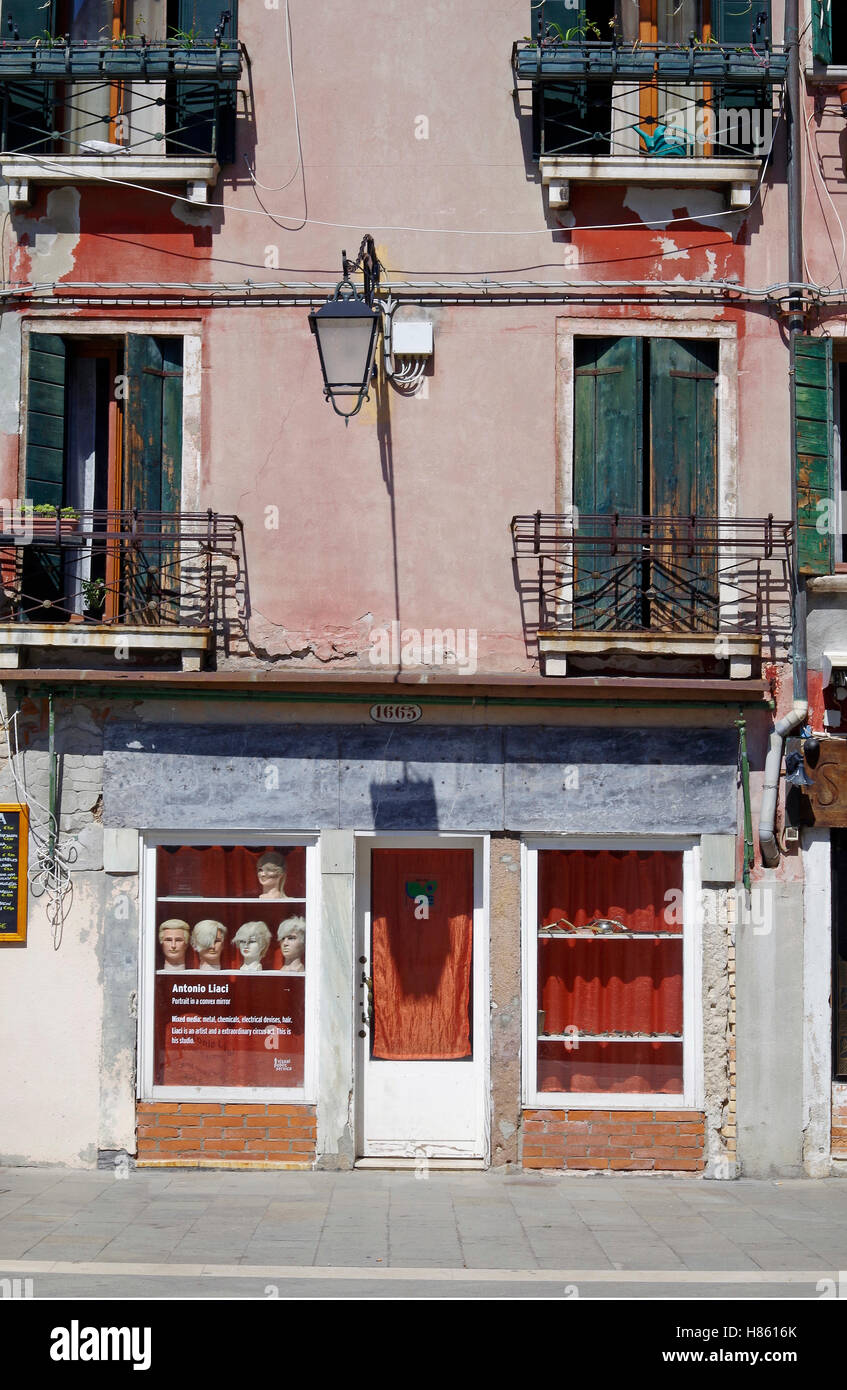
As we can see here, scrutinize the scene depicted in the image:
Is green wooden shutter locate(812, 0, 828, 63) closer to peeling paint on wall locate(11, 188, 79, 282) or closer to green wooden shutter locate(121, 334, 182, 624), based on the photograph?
green wooden shutter locate(121, 334, 182, 624)

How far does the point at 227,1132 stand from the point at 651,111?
7.91 m

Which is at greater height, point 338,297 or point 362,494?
point 338,297

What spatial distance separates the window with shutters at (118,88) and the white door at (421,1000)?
5.08 meters

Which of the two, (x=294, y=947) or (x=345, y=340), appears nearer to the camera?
(x=345, y=340)

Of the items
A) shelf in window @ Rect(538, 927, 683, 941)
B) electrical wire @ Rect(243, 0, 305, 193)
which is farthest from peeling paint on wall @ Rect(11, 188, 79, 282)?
shelf in window @ Rect(538, 927, 683, 941)

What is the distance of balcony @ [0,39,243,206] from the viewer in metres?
9.91

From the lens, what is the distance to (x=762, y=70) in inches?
394

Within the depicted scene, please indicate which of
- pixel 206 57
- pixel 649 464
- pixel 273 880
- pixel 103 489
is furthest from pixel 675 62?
pixel 273 880

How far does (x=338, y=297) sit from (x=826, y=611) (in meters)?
4.06

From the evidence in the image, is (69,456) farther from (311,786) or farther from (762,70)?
(762,70)

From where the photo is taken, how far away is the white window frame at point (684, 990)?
9844 millimetres

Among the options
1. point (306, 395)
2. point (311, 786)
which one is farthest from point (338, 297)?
point (311, 786)

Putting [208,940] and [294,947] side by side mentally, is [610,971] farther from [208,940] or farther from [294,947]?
[208,940]

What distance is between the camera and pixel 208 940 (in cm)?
1001
